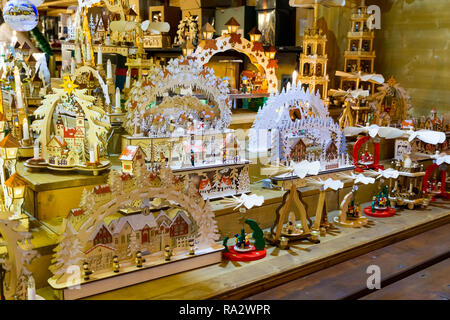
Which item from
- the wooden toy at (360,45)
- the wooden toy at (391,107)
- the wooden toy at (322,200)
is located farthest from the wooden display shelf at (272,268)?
the wooden toy at (360,45)

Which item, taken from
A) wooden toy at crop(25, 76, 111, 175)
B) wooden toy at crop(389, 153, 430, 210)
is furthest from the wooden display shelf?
wooden toy at crop(25, 76, 111, 175)

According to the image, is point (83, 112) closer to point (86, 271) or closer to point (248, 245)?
point (86, 271)

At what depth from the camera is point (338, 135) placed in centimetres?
515

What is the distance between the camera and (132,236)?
345 centimetres

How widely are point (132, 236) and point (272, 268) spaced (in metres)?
1.11

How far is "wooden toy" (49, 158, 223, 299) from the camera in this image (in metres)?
3.20

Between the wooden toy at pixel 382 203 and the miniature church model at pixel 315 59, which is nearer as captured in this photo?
the wooden toy at pixel 382 203

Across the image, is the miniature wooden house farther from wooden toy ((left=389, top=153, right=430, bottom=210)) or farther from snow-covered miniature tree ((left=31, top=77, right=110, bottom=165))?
wooden toy ((left=389, top=153, right=430, bottom=210))

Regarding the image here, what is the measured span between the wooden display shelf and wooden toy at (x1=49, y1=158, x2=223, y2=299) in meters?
0.10

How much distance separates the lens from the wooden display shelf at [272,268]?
338cm

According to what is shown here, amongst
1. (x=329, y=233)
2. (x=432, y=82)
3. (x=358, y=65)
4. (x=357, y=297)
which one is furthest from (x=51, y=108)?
(x=432, y=82)

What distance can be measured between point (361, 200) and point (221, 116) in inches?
77.4

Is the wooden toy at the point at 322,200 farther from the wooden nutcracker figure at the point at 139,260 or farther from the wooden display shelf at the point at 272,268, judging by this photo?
the wooden nutcracker figure at the point at 139,260

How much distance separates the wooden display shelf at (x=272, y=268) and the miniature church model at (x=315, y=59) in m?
2.56
